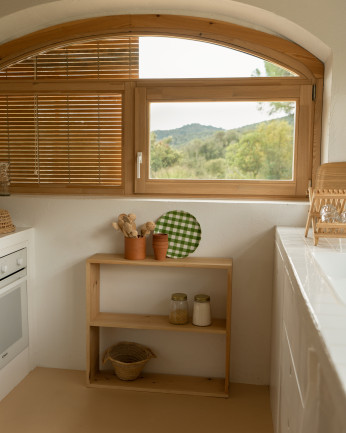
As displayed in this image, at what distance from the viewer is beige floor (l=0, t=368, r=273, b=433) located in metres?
2.25

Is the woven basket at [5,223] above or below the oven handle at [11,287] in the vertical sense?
above

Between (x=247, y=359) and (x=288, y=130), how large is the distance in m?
1.35

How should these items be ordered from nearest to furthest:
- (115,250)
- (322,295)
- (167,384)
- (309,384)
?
1. (309,384)
2. (322,295)
3. (167,384)
4. (115,250)

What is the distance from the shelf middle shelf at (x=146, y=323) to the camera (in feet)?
8.25

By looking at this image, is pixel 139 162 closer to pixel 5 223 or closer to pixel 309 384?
pixel 5 223

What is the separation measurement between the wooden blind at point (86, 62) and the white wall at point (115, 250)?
2.52 ft

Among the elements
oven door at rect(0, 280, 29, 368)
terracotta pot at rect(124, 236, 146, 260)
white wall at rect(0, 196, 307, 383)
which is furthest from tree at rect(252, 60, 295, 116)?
oven door at rect(0, 280, 29, 368)

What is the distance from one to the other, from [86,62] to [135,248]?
3.91ft

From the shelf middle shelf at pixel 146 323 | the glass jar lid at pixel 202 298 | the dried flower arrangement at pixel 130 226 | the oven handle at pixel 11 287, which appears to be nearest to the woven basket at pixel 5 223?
the oven handle at pixel 11 287

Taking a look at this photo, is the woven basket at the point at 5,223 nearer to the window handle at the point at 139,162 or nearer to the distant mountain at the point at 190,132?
the window handle at the point at 139,162

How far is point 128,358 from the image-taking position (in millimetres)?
2752

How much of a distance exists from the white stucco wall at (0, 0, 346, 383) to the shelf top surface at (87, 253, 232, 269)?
98 millimetres

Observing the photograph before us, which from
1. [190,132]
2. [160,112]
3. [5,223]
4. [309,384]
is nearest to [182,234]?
[190,132]

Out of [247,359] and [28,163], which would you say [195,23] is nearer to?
[28,163]
